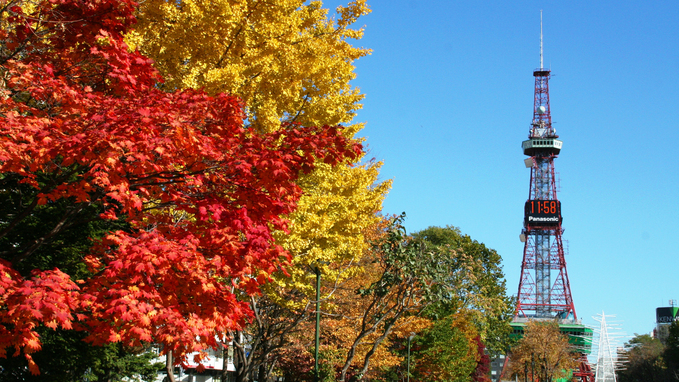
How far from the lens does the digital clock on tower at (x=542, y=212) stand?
12062cm

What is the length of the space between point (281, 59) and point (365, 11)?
136 inches

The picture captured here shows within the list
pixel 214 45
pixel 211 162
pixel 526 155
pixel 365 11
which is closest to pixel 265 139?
pixel 211 162

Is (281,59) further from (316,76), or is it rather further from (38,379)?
(38,379)

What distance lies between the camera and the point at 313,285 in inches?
747

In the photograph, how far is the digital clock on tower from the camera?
121 m

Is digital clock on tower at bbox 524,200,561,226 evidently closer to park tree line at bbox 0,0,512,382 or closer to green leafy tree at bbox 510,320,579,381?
green leafy tree at bbox 510,320,579,381

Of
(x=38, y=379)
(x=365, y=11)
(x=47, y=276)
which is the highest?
(x=365, y=11)

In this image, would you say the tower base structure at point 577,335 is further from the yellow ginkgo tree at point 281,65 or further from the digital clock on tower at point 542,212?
the yellow ginkgo tree at point 281,65

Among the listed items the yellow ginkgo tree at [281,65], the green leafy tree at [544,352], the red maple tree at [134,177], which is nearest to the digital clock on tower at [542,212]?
the green leafy tree at [544,352]

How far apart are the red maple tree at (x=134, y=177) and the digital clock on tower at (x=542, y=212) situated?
119609mm

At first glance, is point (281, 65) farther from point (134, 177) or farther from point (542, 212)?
point (542, 212)

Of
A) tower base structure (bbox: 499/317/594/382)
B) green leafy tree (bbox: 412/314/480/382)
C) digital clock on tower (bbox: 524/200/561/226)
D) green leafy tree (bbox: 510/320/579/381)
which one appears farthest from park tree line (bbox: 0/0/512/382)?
digital clock on tower (bbox: 524/200/561/226)

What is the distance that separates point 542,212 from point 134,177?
122066mm

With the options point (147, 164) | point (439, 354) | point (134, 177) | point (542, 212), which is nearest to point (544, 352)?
point (439, 354)
